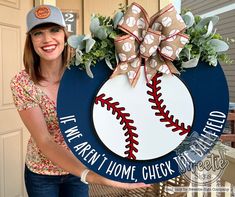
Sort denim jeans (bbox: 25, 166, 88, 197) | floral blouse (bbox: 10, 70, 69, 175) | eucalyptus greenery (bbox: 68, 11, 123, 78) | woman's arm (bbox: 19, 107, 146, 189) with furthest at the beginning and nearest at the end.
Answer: denim jeans (bbox: 25, 166, 88, 197), floral blouse (bbox: 10, 70, 69, 175), woman's arm (bbox: 19, 107, 146, 189), eucalyptus greenery (bbox: 68, 11, 123, 78)

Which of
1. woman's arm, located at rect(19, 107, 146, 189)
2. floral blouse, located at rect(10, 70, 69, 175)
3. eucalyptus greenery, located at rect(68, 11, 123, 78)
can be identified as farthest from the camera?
floral blouse, located at rect(10, 70, 69, 175)

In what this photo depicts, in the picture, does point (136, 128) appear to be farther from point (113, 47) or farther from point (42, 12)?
point (42, 12)

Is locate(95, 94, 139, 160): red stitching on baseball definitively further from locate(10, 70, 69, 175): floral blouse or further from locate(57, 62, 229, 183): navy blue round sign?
locate(10, 70, 69, 175): floral blouse

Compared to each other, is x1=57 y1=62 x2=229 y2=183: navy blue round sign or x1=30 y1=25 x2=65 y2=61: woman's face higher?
x1=30 y1=25 x2=65 y2=61: woman's face

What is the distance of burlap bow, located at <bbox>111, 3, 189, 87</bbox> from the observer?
2.92 ft

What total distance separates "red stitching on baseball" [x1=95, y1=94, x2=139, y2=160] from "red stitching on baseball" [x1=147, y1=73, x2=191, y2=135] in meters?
0.08

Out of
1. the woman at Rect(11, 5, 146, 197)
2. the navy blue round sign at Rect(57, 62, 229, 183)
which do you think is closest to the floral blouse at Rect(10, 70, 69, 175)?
the woman at Rect(11, 5, 146, 197)

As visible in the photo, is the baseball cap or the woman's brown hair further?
the woman's brown hair

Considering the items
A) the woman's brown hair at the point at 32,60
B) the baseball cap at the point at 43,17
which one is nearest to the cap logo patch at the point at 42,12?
the baseball cap at the point at 43,17

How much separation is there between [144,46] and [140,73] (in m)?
0.07

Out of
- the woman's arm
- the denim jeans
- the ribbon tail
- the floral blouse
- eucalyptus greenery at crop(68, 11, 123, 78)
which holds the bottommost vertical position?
the denim jeans

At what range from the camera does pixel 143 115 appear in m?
0.95

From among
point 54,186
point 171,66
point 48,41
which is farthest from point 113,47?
point 54,186

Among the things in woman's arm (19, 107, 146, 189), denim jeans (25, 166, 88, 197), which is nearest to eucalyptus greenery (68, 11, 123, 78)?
woman's arm (19, 107, 146, 189)
